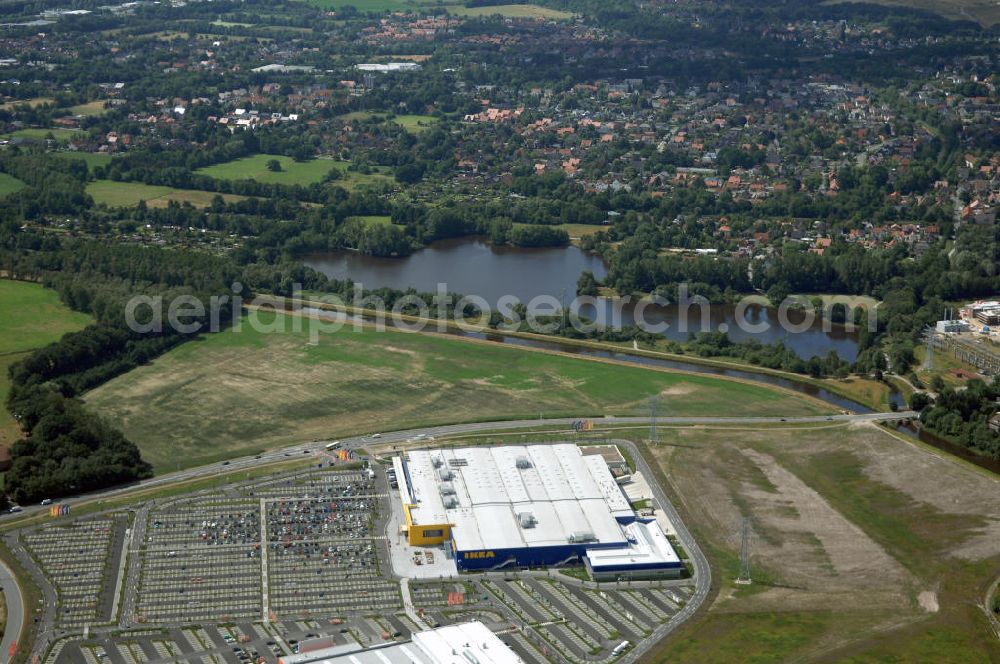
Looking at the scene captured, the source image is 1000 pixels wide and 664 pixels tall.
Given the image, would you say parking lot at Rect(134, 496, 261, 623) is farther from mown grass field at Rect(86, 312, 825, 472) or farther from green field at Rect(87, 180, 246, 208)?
green field at Rect(87, 180, 246, 208)

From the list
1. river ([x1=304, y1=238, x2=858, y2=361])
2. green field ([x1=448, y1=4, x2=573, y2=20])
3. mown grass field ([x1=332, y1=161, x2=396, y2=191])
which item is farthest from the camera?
green field ([x1=448, y1=4, x2=573, y2=20])

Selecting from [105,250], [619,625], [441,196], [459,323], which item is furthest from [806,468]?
[441,196]

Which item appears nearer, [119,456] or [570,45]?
[119,456]

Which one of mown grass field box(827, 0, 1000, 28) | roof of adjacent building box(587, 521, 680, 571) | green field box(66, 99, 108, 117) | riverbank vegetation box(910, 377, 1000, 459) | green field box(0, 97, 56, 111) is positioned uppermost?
mown grass field box(827, 0, 1000, 28)

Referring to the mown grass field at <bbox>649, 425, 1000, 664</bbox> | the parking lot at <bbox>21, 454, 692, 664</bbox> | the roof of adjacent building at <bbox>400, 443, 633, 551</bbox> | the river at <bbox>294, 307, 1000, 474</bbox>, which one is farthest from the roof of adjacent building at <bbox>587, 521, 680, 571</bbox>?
the river at <bbox>294, 307, 1000, 474</bbox>

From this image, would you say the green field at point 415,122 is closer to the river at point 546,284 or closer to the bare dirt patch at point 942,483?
the river at point 546,284

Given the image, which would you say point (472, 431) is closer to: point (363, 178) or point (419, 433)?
point (419, 433)

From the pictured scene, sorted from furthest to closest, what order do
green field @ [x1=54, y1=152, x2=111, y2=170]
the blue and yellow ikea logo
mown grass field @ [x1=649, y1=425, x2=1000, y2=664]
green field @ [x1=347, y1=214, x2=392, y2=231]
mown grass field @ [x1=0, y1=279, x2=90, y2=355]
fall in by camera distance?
green field @ [x1=54, y1=152, x2=111, y2=170] → green field @ [x1=347, y1=214, x2=392, y2=231] → mown grass field @ [x1=0, y1=279, x2=90, y2=355] → the blue and yellow ikea logo → mown grass field @ [x1=649, y1=425, x2=1000, y2=664]

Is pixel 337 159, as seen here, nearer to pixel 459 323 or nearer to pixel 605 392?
pixel 459 323
